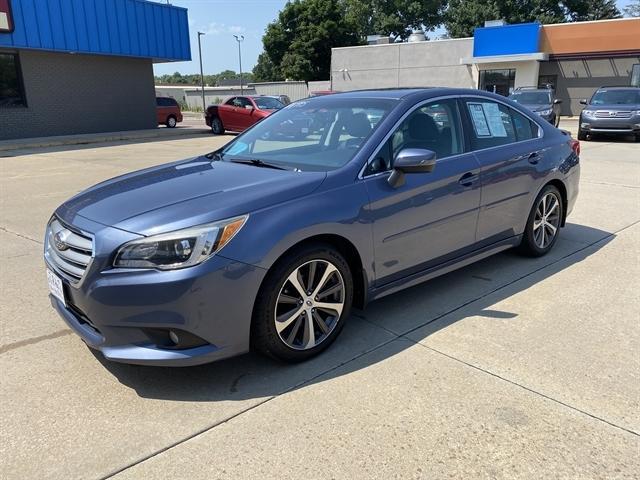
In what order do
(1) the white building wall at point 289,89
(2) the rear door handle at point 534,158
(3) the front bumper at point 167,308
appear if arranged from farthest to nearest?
(1) the white building wall at point 289,89
(2) the rear door handle at point 534,158
(3) the front bumper at point 167,308

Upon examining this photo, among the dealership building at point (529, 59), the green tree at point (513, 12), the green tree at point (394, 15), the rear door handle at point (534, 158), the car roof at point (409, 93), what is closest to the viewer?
the car roof at point (409, 93)

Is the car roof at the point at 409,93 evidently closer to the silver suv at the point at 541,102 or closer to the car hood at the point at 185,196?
the car hood at the point at 185,196

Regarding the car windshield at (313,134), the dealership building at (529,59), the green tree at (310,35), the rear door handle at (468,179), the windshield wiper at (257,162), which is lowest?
the rear door handle at (468,179)

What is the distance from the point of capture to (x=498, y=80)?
111 feet

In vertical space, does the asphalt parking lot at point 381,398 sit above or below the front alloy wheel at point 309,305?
below

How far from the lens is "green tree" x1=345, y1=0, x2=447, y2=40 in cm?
6506

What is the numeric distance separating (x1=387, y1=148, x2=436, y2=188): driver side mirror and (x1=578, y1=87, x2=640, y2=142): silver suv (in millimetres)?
15547

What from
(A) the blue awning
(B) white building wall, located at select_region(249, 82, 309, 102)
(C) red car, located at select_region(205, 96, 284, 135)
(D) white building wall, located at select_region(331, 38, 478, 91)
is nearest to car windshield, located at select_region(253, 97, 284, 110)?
(C) red car, located at select_region(205, 96, 284, 135)

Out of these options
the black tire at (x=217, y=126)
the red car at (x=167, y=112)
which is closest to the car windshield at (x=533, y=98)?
the black tire at (x=217, y=126)

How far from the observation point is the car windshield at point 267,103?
68.0 ft

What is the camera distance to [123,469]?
2.36 metres

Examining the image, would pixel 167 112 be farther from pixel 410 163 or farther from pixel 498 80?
pixel 410 163

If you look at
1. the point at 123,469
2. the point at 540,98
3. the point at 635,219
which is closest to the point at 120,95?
the point at 540,98

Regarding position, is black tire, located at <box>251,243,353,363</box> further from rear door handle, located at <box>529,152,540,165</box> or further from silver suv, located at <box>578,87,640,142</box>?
silver suv, located at <box>578,87,640,142</box>
